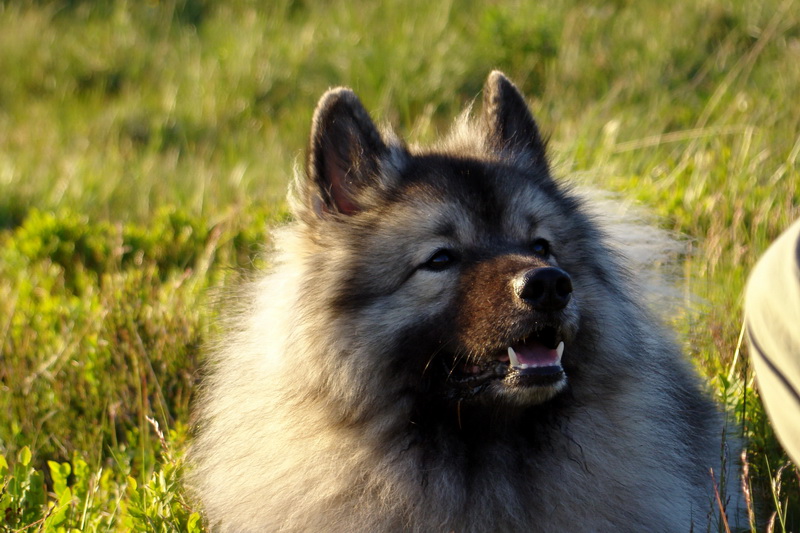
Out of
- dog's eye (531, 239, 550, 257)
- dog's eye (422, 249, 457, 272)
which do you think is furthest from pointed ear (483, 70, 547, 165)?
dog's eye (422, 249, 457, 272)

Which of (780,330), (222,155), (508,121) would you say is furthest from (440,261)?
(222,155)

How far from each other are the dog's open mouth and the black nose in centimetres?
11

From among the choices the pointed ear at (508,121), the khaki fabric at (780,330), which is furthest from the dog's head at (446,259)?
→ the khaki fabric at (780,330)

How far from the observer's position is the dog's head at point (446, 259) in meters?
2.72

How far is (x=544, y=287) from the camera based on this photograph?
2.63m

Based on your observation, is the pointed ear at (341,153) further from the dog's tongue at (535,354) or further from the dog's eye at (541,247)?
the dog's tongue at (535,354)

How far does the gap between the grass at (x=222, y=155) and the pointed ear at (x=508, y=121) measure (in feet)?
1.97

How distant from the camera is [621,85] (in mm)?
7062

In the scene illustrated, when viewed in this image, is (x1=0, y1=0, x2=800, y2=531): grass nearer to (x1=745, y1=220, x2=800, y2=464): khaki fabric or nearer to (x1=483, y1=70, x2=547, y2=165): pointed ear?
(x1=483, y1=70, x2=547, y2=165): pointed ear

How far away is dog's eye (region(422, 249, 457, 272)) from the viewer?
2.95 m

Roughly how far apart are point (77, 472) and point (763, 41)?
5.83 m

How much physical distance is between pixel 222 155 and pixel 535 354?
683 cm

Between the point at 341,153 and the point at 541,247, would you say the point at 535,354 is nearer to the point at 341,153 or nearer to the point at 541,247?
the point at 541,247

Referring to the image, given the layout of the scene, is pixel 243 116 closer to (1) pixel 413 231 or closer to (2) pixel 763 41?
(2) pixel 763 41
